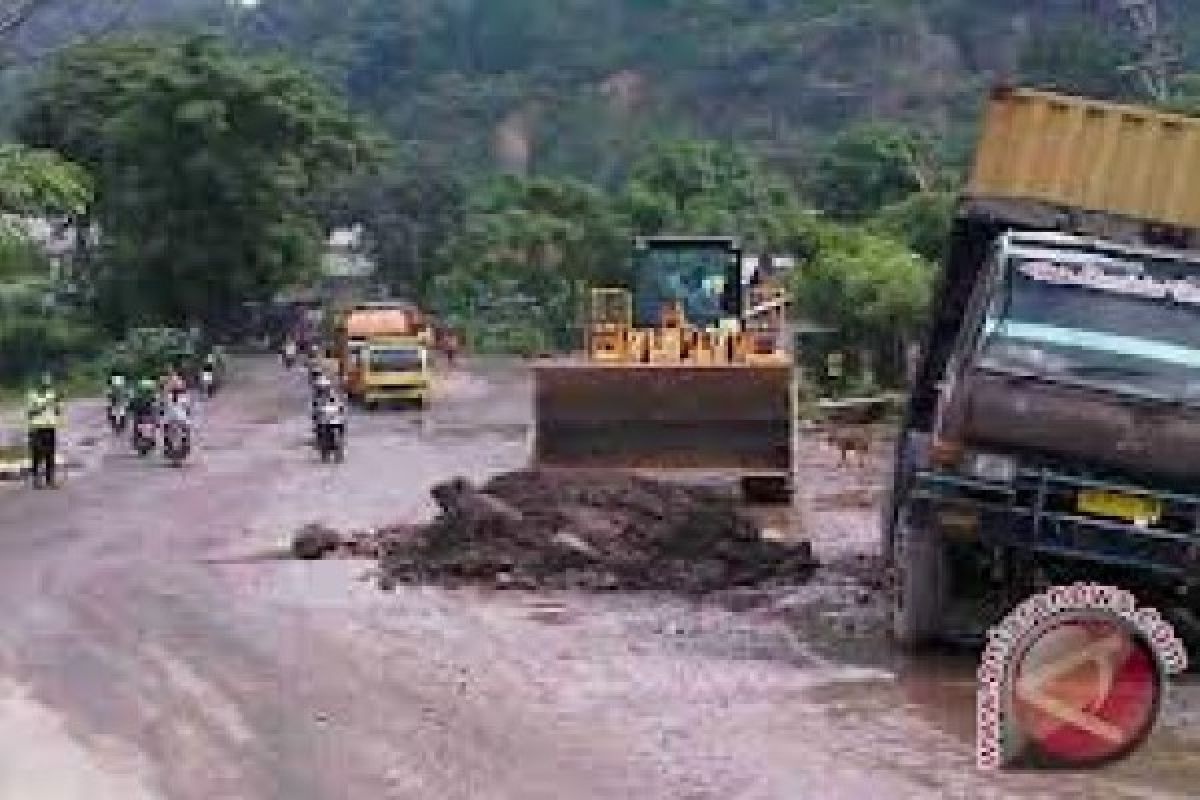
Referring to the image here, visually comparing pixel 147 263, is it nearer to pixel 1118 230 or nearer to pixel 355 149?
pixel 355 149

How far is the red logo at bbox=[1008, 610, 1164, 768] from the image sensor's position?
20.7ft

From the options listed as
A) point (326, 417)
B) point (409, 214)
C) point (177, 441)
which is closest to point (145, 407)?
point (177, 441)

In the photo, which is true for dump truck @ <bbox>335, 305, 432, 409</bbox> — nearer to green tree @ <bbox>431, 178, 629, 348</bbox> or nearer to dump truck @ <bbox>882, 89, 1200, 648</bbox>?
green tree @ <bbox>431, 178, 629, 348</bbox>

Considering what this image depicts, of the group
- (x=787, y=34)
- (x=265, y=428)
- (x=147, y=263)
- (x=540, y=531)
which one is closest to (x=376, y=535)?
(x=540, y=531)

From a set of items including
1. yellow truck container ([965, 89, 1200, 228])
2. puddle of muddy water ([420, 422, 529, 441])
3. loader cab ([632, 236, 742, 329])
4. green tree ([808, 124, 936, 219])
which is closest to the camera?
yellow truck container ([965, 89, 1200, 228])

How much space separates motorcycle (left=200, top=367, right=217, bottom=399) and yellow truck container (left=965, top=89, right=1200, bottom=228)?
4218cm

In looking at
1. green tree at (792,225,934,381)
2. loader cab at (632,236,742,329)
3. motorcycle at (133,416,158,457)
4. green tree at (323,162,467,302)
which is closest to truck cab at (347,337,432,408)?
green tree at (792,225,934,381)

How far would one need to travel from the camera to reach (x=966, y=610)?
49.9 ft

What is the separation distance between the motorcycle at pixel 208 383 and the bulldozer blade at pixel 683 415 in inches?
1262

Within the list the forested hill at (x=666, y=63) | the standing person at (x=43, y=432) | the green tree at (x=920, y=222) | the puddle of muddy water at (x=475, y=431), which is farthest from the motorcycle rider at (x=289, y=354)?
the standing person at (x=43, y=432)

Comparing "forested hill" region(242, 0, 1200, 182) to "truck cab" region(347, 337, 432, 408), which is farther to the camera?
"forested hill" region(242, 0, 1200, 182)

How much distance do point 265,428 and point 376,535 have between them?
23.8 metres

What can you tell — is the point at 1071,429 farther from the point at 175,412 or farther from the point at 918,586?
the point at 175,412

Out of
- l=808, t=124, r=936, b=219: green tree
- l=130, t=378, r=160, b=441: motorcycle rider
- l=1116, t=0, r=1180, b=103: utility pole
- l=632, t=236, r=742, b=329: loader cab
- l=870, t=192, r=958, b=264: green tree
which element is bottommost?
l=130, t=378, r=160, b=441: motorcycle rider
